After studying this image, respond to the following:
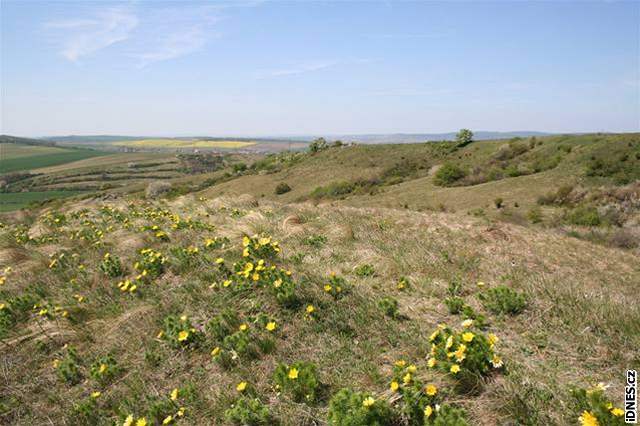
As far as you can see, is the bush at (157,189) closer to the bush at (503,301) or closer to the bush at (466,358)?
the bush at (503,301)

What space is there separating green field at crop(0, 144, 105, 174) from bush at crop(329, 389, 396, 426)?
148 metres

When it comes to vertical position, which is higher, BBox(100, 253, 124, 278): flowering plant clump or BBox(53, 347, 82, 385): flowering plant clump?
BBox(100, 253, 124, 278): flowering plant clump

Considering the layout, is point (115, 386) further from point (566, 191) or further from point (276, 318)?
point (566, 191)

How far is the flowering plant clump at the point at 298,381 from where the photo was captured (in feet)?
10.6

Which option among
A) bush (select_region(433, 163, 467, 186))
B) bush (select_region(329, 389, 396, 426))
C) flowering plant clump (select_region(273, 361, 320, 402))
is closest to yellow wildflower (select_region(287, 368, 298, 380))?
flowering plant clump (select_region(273, 361, 320, 402))

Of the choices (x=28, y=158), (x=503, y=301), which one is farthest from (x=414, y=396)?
(x=28, y=158)

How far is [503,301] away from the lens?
4.62 metres

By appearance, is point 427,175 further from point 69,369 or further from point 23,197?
point 23,197

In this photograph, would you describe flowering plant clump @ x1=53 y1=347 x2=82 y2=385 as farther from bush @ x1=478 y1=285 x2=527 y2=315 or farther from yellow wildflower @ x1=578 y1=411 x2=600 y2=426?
bush @ x1=478 y1=285 x2=527 y2=315

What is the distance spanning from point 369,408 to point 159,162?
473 ft

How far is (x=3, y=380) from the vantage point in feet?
13.2

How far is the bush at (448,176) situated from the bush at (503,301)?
3448 cm

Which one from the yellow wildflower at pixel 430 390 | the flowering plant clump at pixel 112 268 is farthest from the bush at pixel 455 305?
the flowering plant clump at pixel 112 268

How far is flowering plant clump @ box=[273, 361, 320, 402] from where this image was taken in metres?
3.22
